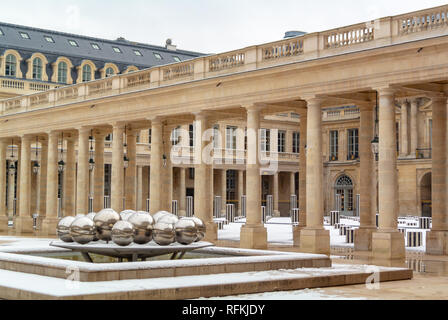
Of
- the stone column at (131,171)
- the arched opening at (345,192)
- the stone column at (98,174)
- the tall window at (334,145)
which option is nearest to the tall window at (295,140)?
the tall window at (334,145)

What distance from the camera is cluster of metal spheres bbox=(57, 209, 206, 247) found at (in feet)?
74.8

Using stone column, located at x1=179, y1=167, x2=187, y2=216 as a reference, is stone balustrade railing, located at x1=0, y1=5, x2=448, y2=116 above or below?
above

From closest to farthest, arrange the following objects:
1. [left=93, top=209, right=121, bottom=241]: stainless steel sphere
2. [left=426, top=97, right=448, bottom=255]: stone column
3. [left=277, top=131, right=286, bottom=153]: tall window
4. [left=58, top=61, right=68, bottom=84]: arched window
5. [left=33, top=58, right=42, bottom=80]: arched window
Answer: [left=93, top=209, right=121, bottom=241]: stainless steel sphere < [left=426, top=97, right=448, bottom=255]: stone column < [left=33, top=58, right=42, bottom=80]: arched window < [left=58, top=61, right=68, bottom=84]: arched window < [left=277, top=131, right=286, bottom=153]: tall window

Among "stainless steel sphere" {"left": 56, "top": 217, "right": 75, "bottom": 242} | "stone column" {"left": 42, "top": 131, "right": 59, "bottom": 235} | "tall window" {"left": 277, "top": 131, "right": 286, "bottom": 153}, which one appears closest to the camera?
"stainless steel sphere" {"left": 56, "top": 217, "right": 75, "bottom": 242}

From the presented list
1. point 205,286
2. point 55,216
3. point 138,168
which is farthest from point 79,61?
point 205,286

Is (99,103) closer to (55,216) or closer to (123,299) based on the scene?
(55,216)

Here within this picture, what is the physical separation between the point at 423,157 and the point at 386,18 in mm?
44339

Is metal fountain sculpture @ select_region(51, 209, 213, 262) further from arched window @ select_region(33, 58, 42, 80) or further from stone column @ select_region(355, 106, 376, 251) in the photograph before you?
arched window @ select_region(33, 58, 42, 80)

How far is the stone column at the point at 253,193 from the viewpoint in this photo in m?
37.1

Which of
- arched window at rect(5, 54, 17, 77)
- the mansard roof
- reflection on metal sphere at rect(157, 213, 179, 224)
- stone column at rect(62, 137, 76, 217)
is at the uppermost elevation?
the mansard roof

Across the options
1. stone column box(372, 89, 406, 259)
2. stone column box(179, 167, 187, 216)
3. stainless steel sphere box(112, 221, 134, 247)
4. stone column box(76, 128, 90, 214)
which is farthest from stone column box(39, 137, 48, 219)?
stainless steel sphere box(112, 221, 134, 247)

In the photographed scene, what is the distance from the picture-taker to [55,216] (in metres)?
52.0

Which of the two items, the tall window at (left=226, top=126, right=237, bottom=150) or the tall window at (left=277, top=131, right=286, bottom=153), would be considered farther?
the tall window at (left=277, top=131, right=286, bottom=153)

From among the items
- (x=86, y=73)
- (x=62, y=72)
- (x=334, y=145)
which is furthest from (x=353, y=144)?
(x=62, y=72)
